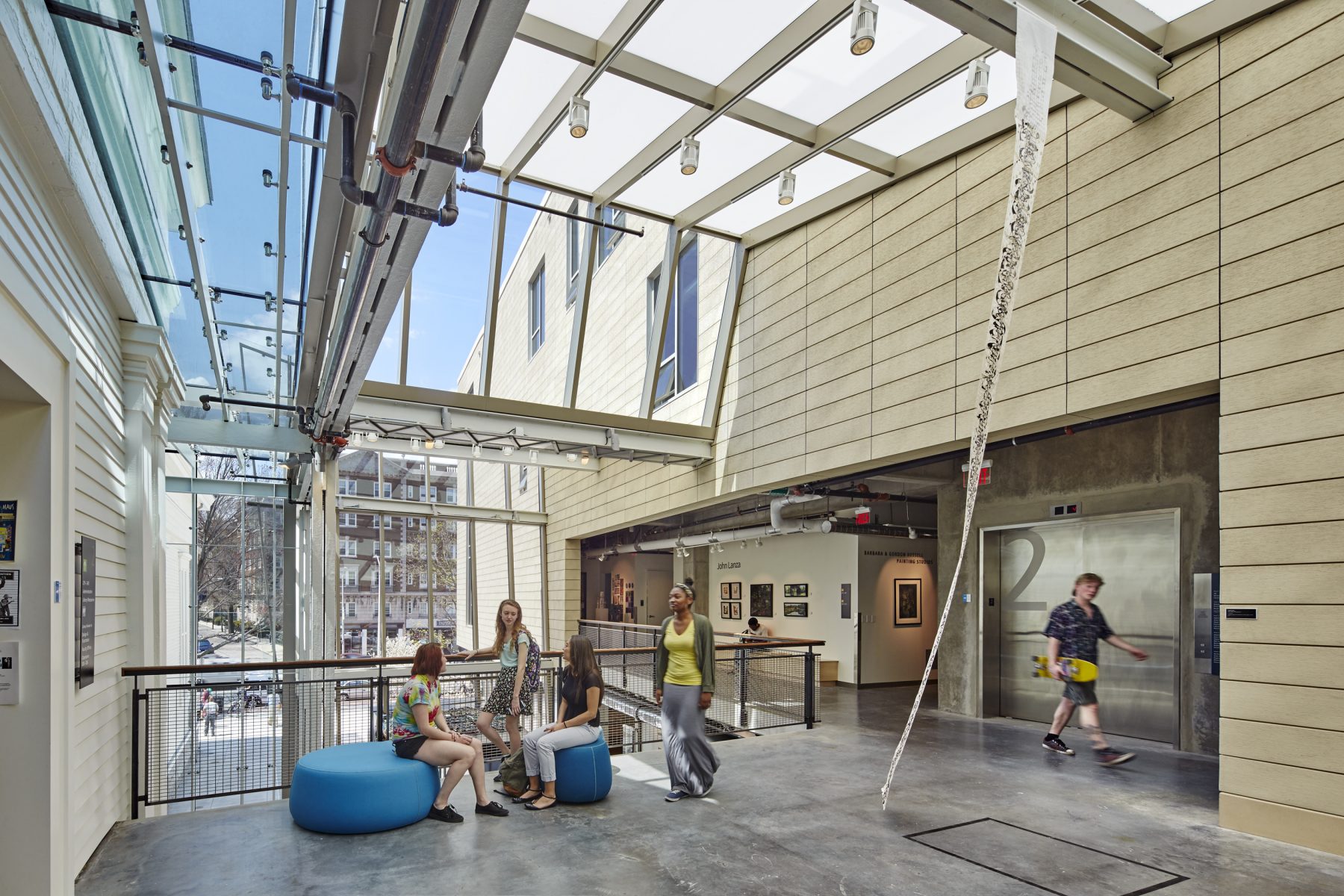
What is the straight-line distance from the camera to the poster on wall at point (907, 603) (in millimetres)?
13477

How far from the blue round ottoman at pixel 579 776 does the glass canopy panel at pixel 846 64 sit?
5.39 m

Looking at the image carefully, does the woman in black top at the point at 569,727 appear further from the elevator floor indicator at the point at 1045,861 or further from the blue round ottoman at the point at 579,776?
the elevator floor indicator at the point at 1045,861

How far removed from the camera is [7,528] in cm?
355

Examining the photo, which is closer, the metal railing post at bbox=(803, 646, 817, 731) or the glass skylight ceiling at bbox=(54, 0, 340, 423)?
the glass skylight ceiling at bbox=(54, 0, 340, 423)

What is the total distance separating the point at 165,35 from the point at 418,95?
1.25 metres

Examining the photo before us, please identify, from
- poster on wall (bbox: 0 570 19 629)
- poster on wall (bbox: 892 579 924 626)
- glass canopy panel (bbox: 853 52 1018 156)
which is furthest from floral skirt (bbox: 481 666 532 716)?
poster on wall (bbox: 892 579 924 626)

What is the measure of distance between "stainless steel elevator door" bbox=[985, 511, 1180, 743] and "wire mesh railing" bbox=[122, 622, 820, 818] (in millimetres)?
2383

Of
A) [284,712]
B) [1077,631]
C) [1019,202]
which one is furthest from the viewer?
[1077,631]

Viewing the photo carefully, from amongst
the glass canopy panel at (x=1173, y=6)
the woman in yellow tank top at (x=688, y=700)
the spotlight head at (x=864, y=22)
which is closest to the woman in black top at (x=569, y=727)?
the woman in yellow tank top at (x=688, y=700)

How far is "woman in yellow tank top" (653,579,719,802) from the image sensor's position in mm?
5672

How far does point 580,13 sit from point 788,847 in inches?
236

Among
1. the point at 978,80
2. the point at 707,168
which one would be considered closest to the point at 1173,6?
the point at 978,80

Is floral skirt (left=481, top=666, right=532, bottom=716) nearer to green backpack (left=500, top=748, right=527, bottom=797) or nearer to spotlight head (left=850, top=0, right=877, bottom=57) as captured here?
green backpack (left=500, top=748, right=527, bottom=797)

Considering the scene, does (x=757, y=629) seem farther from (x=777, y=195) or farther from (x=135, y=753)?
(x=135, y=753)
